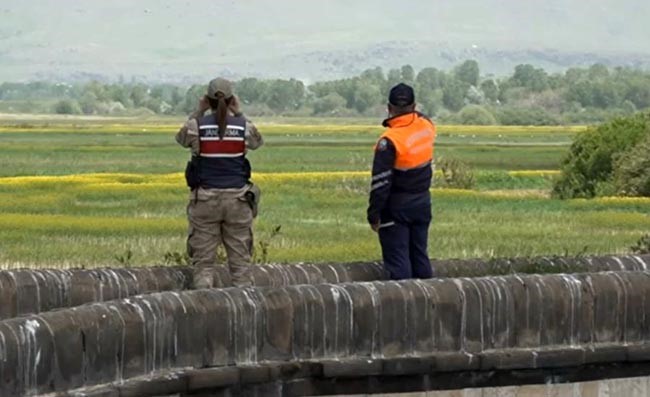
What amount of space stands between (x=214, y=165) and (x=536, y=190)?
1754 inches

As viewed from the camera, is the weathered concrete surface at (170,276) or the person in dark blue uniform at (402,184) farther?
the person in dark blue uniform at (402,184)

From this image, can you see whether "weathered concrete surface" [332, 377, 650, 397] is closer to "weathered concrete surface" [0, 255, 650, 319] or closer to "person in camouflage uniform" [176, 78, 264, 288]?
"weathered concrete surface" [0, 255, 650, 319]

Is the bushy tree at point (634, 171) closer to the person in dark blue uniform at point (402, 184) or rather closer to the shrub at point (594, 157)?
the shrub at point (594, 157)

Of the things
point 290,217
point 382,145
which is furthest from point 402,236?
point 290,217

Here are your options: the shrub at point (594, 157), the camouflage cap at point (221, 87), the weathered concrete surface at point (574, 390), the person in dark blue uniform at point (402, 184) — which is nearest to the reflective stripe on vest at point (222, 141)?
the camouflage cap at point (221, 87)

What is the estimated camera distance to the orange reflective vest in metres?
11.3

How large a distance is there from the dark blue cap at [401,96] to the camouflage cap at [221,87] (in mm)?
985

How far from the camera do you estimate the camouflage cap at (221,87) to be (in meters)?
10.9

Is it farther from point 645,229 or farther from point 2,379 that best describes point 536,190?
point 2,379

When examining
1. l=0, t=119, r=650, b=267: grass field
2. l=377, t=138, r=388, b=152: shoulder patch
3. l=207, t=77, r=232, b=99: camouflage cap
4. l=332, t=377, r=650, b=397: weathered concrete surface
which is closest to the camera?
l=332, t=377, r=650, b=397: weathered concrete surface

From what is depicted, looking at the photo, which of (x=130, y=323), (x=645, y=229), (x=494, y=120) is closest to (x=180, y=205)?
(x=645, y=229)

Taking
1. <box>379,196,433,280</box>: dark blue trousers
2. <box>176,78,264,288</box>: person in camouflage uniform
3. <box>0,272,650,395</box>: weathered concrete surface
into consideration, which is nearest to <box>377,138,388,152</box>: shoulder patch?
<box>379,196,433,280</box>: dark blue trousers

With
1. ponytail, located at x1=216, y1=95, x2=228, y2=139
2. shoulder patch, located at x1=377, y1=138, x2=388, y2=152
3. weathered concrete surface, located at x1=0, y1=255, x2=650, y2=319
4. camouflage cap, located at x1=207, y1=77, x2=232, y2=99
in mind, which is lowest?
weathered concrete surface, located at x1=0, y1=255, x2=650, y2=319

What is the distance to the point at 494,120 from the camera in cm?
17712
